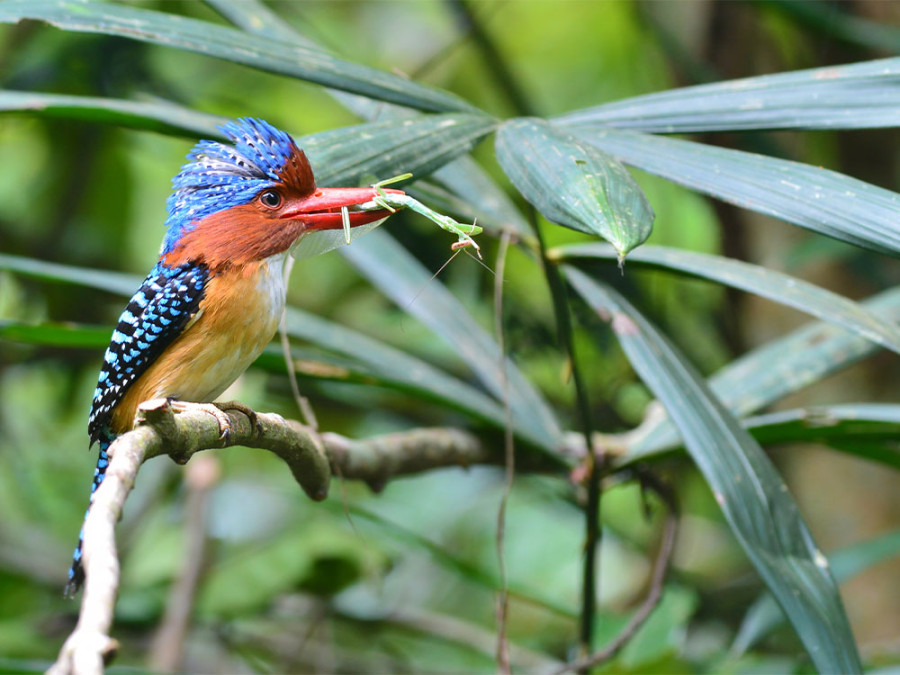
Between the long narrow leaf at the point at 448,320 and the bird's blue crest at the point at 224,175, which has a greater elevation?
the long narrow leaf at the point at 448,320

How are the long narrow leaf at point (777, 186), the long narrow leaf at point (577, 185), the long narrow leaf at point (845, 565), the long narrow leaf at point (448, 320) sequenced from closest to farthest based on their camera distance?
the long narrow leaf at point (577, 185), the long narrow leaf at point (777, 186), the long narrow leaf at point (448, 320), the long narrow leaf at point (845, 565)

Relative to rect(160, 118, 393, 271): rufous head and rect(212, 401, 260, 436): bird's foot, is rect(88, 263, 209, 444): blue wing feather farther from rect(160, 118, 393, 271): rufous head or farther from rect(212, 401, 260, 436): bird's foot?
rect(212, 401, 260, 436): bird's foot

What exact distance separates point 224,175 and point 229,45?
240 millimetres

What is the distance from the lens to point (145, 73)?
3.67 meters

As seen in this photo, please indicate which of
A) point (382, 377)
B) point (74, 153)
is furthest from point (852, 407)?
point (74, 153)

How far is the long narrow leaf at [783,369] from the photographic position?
7.16 feet

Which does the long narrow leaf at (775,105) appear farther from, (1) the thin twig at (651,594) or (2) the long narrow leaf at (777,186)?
(1) the thin twig at (651,594)

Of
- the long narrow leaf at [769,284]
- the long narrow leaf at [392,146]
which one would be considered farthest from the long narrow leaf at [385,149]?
the long narrow leaf at [769,284]

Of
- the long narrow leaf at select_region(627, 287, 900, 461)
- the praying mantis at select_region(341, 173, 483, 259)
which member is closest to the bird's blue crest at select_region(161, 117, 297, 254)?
the praying mantis at select_region(341, 173, 483, 259)

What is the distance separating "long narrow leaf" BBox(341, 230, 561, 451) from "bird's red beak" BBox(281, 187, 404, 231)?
0.74m

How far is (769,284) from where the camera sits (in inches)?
67.6

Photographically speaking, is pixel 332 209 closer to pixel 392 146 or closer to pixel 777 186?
pixel 392 146

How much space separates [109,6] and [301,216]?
0.50 meters

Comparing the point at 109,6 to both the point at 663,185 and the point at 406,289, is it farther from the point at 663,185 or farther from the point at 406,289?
the point at 663,185
